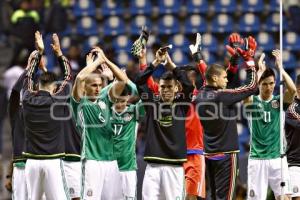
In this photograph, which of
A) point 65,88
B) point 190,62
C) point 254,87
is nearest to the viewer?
point 254,87

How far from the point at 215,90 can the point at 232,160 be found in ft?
3.05

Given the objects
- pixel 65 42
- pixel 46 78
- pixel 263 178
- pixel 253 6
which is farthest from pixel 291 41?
pixel 46 78

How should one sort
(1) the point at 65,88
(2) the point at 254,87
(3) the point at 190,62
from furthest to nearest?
1. (3) the point at 190,62
2. (1) the point at 65,88
3. (2) the point at 254,87

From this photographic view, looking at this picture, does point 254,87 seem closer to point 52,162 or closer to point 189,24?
point 52,162

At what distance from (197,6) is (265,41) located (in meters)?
1.56

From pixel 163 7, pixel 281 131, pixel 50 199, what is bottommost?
pixel 50 199

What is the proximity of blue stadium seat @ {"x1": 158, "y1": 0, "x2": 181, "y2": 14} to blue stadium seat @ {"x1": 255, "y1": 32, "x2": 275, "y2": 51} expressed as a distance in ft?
5.77

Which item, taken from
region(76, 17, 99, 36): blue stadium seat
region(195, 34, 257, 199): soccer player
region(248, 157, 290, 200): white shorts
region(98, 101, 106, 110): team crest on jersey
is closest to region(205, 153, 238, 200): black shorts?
region(195, 34, 257, 199): soccer player

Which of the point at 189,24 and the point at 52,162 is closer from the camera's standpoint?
the point at 52,162

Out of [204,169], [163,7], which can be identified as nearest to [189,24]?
[163,7]

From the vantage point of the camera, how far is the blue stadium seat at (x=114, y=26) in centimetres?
1972

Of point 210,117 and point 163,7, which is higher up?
point 163,7

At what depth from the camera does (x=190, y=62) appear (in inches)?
747

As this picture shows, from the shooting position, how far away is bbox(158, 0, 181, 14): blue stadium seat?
1959 cm
